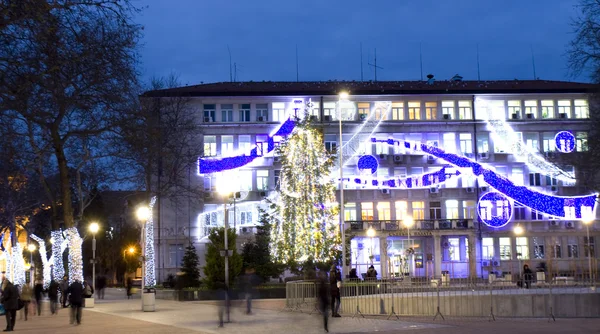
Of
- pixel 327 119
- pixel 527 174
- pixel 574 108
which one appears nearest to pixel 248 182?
pixel 327 119

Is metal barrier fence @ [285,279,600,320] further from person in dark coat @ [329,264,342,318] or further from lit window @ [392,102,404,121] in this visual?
lit window @ [392,102,404,121]

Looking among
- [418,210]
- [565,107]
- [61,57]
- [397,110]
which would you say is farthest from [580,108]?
[61,57]

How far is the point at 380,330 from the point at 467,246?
50.1 meters

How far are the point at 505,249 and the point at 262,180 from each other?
22965 mm

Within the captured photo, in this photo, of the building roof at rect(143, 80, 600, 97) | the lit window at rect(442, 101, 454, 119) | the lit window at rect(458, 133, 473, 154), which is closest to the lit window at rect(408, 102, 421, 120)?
the building roof at rect(143, 80, 600, 97)

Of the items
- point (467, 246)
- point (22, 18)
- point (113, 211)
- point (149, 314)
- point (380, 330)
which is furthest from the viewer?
point (113, 211)

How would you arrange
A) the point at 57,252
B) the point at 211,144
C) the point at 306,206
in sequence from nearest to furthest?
the point at 57,252 → the point at 306,206 → the point at 211,144

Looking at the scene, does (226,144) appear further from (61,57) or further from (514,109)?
(61,57)

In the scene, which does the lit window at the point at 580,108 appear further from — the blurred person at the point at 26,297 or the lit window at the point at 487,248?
the blurred person at the point at 26,297

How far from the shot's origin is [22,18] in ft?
45.8

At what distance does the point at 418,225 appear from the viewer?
70.6 metres

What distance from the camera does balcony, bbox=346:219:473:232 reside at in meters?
70.1

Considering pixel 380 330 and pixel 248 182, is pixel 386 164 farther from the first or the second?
pixel 380 330

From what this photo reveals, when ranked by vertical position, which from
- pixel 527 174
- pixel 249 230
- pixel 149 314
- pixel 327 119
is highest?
pixel 327 119
